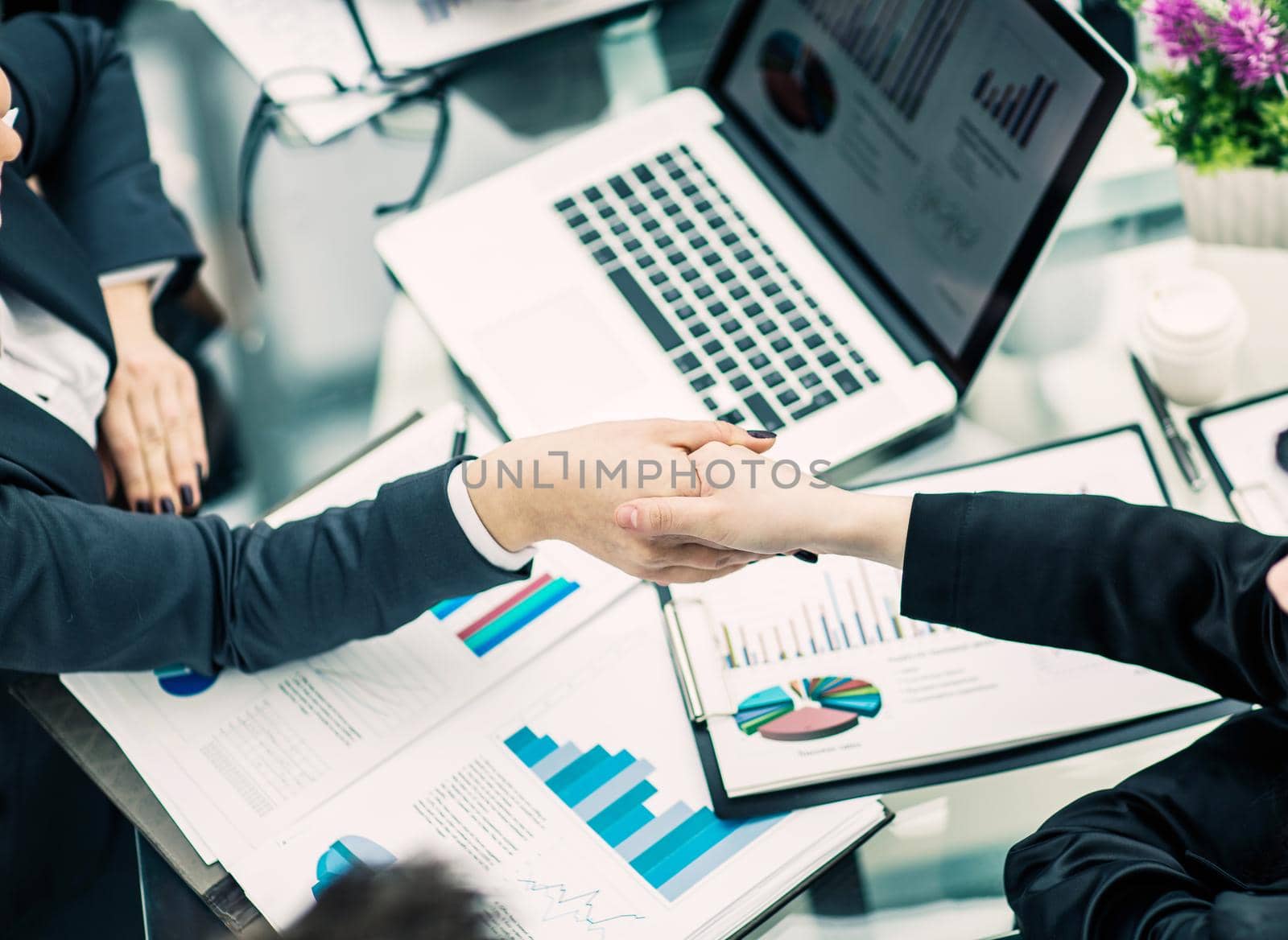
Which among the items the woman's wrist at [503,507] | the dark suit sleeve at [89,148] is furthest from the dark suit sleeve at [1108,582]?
the dark suit sleeve at [89,148]

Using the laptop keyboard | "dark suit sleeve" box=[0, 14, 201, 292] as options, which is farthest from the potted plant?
"dark suit sleeve" box=[0, 14, 201, 292]

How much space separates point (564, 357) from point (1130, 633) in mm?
497

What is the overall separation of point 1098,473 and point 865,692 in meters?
0.26

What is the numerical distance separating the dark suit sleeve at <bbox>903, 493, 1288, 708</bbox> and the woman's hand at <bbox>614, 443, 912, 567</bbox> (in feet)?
0.11

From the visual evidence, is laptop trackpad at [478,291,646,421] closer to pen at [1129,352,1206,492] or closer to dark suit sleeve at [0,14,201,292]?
dark suit sleeve at [0,14,201,292]

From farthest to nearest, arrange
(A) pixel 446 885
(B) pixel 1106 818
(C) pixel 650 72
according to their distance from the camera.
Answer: (C) pixel 650 72 → (B) pixel 1106 818 → (A) pixel 446 885

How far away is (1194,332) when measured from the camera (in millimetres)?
927

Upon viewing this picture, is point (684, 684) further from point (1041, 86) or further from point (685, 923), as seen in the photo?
point (1041, 86)

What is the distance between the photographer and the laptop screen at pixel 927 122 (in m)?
0.84

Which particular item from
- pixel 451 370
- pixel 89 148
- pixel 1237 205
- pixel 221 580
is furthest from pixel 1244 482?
pixel 89 148

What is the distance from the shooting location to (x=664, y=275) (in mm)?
1038

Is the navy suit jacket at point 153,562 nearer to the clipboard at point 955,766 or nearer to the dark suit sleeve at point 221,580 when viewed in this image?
the dark suit sleeve at point 221,580

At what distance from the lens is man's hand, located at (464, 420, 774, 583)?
2.82 ft

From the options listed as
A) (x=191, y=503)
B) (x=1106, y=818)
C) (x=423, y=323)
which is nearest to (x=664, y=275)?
(x=423, y=323)
